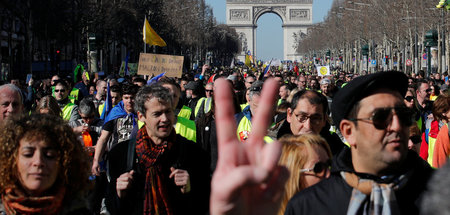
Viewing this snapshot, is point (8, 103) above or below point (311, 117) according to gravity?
above

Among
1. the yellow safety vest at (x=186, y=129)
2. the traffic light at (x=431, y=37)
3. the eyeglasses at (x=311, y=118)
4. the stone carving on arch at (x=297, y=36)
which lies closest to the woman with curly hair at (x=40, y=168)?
the eyeglasses at (x=311, y=118)

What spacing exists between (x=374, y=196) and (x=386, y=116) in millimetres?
373

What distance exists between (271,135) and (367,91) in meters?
2.73

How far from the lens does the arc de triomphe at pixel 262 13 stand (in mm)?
151375

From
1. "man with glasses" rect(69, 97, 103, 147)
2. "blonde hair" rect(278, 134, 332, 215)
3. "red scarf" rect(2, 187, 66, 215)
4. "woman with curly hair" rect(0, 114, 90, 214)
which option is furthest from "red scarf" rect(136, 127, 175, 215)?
"man with glasses" rect(69, 97, 103, 147)

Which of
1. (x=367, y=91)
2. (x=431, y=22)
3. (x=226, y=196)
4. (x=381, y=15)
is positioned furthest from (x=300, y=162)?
(x=381, y=15)

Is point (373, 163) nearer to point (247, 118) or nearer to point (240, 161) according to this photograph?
point (240, 161)

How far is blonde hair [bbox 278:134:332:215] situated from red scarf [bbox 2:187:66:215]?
1.05 m

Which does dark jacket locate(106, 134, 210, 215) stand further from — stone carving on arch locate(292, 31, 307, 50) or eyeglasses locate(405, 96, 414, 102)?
stone carving on arch locate(292, 31, 307, 50)

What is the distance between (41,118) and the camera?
354 centimetres

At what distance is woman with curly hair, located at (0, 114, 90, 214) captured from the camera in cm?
328

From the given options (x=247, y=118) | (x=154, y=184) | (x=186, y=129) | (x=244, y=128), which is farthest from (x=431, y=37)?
(x=154, y=184)

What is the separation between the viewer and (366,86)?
3.05 metres

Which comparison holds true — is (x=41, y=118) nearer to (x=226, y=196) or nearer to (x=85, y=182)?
(x=85, y=182)
